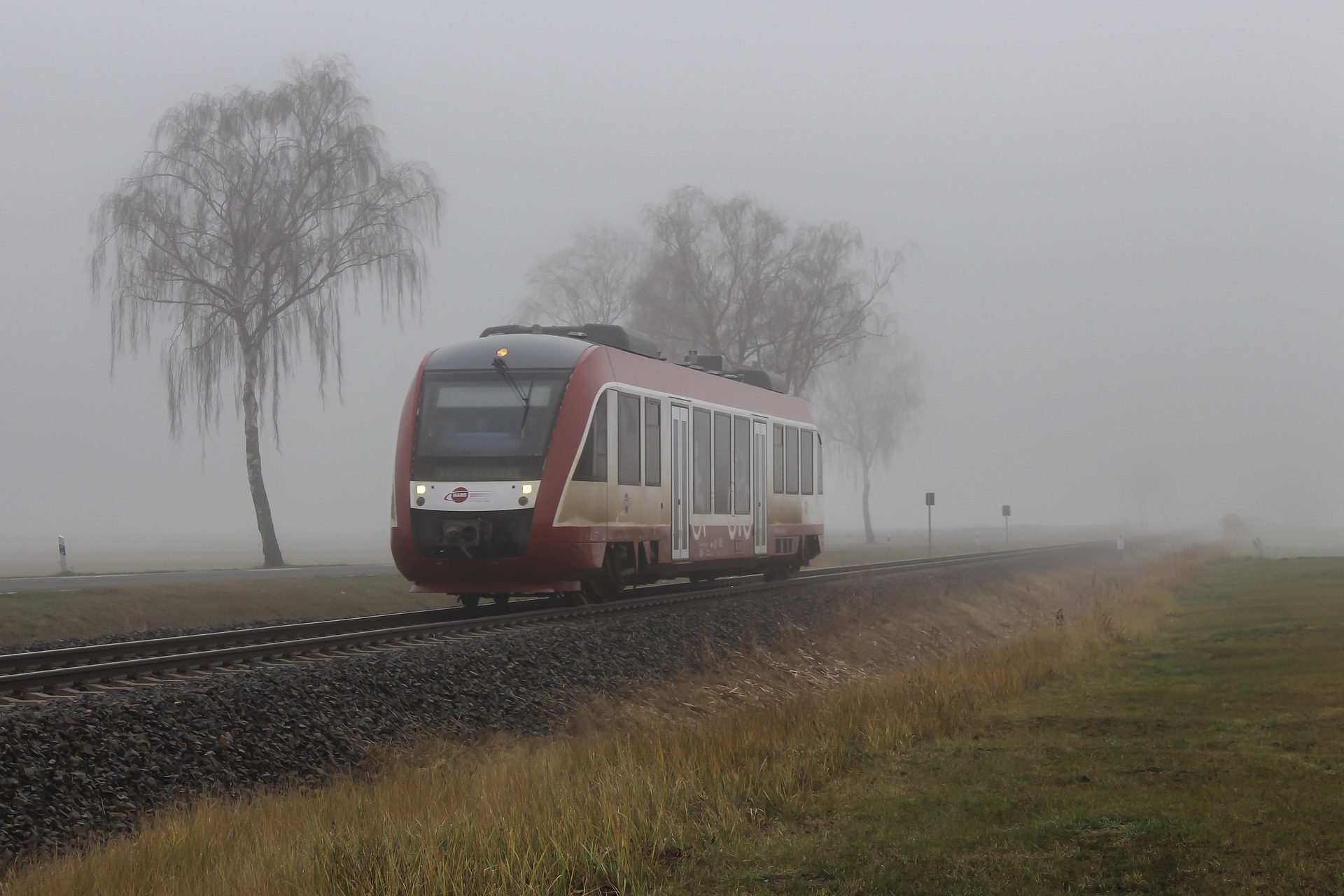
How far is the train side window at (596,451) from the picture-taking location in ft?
53.2

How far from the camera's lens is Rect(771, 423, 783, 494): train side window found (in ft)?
78.3

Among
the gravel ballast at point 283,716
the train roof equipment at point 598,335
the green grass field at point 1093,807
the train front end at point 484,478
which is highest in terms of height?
the train roof equipment at point 598,335

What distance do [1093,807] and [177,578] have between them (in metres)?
25.7

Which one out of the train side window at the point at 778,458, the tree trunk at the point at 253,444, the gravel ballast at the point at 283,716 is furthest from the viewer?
the tree trunk at the point at 253,444

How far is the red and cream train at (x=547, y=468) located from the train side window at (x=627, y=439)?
2cm

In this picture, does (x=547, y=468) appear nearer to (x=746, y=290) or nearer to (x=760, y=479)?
(x=760, y=479)

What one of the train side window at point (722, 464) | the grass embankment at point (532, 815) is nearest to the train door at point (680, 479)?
the train side window at point (722, 464)

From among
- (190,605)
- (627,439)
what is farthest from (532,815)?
(190,605)

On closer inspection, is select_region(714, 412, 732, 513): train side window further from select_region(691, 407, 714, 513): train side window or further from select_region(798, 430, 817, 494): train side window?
select_region(798, 430, 817, 494): train side window

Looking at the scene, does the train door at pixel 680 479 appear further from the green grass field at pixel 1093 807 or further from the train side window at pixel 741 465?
the green grass field at pixel 1093 807

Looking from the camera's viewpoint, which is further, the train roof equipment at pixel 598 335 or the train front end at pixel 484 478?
the train roof equipment at pixel 598 335

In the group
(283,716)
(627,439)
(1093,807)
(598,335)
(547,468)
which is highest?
(598,335)

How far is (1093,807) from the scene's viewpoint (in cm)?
695

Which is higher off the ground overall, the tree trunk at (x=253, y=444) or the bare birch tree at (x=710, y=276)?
the bare birch tree at (x=710, y=276)
